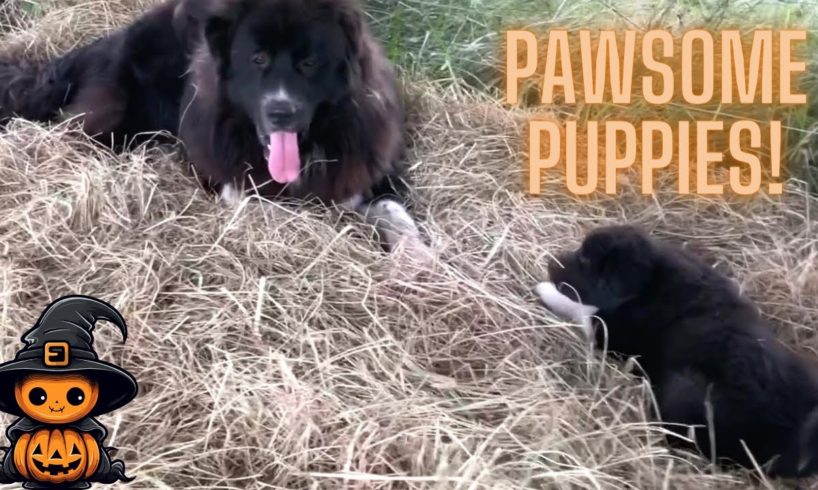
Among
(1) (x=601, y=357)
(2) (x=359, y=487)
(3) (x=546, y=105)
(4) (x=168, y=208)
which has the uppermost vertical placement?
(3) (x=546, y=105)

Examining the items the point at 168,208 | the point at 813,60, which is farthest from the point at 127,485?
the point at 813,60

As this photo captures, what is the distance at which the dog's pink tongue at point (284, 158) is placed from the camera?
327cm

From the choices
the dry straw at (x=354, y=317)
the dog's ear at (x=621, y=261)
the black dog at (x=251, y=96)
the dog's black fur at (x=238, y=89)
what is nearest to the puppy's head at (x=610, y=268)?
the dog's ear at (x=621, y=261)

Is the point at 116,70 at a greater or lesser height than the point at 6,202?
greater

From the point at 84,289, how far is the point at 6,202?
741mm

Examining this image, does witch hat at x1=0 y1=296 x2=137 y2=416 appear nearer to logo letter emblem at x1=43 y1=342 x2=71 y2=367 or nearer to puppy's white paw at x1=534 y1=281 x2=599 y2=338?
logo letter emblem at x1=43 y1=342 x2=71 y2=367

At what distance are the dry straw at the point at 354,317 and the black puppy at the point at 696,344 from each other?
10 cm

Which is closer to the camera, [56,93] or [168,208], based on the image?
[168,208]

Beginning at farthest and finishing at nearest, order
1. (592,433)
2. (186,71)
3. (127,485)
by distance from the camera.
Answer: (186,71) → (592,433) → (127,485)

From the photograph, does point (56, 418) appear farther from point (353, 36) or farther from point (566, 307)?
point (353, 36)

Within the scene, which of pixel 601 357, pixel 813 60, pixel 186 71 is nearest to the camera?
pixel 601 357

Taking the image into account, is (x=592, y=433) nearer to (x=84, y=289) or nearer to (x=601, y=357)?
(x=601, y=357)

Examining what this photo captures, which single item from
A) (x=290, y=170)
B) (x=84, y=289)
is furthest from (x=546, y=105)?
(x=84, y=289)

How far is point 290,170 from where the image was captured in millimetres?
3348
